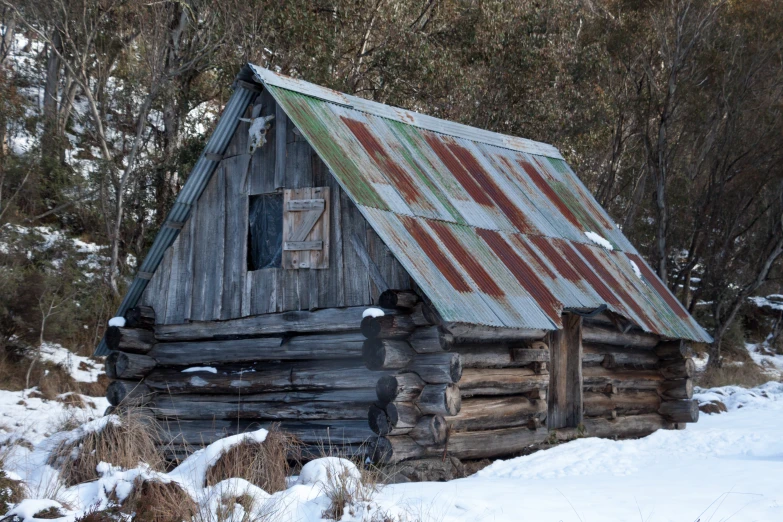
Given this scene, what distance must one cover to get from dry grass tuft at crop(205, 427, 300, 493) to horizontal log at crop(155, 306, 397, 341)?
2.26m

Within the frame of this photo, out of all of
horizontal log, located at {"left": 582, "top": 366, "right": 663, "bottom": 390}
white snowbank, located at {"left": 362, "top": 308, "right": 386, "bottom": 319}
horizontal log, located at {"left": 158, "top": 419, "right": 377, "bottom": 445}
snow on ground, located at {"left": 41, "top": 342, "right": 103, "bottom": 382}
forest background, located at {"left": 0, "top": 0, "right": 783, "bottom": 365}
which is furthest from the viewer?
forest background, located at {"left": 0, "top": 0, "right": 783, "bottom": 365}

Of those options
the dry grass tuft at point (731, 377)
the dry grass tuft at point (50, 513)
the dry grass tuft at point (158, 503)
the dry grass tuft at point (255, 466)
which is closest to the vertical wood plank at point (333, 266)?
the dry grass tuft at point (255, 466)

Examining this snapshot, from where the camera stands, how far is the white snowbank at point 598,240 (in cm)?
1622

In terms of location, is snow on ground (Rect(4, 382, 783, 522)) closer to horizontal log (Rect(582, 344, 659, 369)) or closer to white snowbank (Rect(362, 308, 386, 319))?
horizontal log (Rect(582, 344, 659, 369))

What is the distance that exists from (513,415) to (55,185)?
17.8 m

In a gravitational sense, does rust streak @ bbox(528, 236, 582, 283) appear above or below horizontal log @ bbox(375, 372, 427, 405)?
above

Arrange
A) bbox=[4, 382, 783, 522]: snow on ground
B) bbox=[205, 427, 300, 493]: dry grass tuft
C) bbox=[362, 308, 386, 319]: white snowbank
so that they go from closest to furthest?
bbox=[4, 382, 783, 522]: snow on ground, bbox=[205, 427, 300, 493]: dry grass tuft, bbox=[362, 308, 386, 319]: white snowbank

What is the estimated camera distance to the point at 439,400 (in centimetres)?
1087

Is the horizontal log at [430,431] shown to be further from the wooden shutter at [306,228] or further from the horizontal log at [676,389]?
the horizontal log at [676,389]

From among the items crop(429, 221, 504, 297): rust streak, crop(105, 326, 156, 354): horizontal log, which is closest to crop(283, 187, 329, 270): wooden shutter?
crop(429, 221, 504, 297): rust streak

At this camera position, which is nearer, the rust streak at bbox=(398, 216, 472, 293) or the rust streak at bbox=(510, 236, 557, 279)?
the rust streak at bbox=(398, 216, 472, 293)

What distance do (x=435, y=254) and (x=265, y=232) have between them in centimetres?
248

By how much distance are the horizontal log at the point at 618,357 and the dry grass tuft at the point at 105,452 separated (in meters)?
7.64

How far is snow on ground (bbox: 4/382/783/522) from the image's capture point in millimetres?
7742
